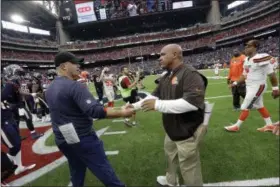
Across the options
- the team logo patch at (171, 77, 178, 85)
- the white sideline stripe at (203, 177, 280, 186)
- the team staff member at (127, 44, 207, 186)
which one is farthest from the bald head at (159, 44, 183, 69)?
the white sideline stripe at (203, 177, 280, 186)

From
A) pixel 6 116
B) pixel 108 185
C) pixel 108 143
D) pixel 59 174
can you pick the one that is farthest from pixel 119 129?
pixel 108 185

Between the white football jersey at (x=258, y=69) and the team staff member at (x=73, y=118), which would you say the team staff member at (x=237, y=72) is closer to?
the white football jersey at (x=258, y=69)

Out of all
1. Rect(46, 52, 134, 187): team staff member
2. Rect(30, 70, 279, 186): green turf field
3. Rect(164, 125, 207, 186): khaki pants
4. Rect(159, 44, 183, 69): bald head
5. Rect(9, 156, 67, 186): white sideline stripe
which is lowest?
Rect(9, 156, 67, 186): white sideline stripe

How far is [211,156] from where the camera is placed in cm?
463

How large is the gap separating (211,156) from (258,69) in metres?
2.29

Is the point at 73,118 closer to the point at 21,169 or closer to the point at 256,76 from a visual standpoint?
the point at 21,169

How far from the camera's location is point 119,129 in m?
7.64

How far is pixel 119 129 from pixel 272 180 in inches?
193

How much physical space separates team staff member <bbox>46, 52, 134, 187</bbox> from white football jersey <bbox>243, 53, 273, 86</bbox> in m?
3.59

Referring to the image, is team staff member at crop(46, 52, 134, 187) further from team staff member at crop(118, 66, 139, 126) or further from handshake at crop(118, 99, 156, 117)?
team staff member at crop(118, 66, 139, 126)

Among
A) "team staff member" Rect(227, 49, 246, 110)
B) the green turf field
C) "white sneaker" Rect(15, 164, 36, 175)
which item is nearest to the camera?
the green turf field

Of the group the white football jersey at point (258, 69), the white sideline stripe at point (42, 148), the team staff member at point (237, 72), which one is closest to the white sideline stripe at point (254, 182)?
the white football jersey at point (258, 69)

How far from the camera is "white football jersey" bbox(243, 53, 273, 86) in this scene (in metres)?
5.07

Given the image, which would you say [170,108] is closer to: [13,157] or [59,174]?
[59,174]
